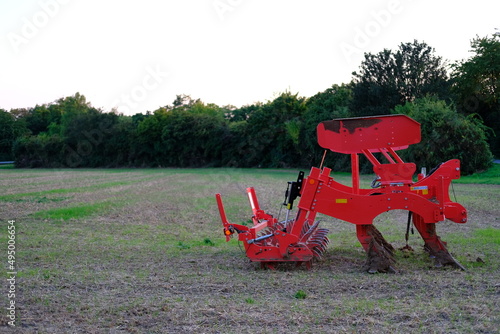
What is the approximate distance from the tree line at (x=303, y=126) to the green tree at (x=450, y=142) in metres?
0.06

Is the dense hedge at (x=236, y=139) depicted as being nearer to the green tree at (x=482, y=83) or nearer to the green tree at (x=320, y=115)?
the green tree at (x=320, y=115)

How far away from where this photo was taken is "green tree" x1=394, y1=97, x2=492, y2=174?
31.5m

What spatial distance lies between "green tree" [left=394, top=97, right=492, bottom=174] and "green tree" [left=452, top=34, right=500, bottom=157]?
519 inches

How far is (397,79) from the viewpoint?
41875mm

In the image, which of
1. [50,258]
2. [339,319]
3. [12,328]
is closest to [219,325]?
[339,319]

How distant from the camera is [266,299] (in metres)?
6.04

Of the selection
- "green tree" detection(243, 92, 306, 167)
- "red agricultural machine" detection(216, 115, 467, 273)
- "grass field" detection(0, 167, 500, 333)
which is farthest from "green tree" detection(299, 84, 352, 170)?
"red agricultural machine" detection(216, 115, 467, 273)

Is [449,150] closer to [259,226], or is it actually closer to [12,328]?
[259,226]

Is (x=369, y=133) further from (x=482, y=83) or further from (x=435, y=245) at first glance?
(x=482, y=83)

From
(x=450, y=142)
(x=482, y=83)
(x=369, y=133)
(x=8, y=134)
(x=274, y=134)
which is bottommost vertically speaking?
(x=369, y=133)

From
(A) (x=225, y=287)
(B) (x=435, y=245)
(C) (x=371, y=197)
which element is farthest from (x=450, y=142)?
(A) (x=225, y=287)

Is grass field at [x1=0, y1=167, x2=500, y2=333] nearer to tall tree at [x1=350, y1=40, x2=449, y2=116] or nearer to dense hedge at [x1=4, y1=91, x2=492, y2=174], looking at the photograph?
dense hedge at [x1=4, y1=91, x2=492, y2=174]

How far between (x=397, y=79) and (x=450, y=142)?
1192 cm

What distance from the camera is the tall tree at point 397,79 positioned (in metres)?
41.3
